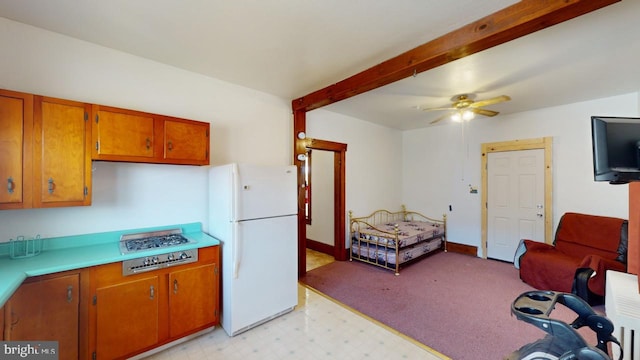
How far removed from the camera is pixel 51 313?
1.62m

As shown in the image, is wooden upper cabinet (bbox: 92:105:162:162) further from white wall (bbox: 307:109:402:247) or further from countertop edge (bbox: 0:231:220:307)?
white wall (bbox: 307:109:402:247)

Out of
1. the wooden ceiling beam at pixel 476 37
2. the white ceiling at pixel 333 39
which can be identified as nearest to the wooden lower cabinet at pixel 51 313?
the white ceiling at pixel 333 39

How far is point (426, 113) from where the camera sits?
4270mm

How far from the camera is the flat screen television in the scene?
1.36m

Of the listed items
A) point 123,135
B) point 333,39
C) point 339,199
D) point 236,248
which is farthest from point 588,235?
point 123,135

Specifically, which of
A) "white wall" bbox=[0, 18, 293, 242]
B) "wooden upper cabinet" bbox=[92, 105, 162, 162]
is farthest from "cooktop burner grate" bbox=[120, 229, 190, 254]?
"wooden upper cabinet" bbox=[92, 105, 162, 162]

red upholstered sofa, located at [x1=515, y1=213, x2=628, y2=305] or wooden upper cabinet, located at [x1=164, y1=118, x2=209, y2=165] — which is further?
red upholstered sofa, located at [x1=515, y1=213, x2=628, y2=305]

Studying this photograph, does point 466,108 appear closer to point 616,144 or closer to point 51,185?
point 616,144

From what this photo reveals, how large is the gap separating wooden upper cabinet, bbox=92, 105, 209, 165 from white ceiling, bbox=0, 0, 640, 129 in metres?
0.64

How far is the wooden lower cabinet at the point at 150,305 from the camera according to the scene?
1779 mm

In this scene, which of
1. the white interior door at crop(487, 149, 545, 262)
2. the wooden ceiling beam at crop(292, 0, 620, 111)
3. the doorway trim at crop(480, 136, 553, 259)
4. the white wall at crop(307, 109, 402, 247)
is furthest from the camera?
the white wall at crop(307, 109, 402, 247)

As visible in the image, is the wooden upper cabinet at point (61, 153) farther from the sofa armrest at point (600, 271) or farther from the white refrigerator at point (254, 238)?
the sofa armrest at point (600, 271)

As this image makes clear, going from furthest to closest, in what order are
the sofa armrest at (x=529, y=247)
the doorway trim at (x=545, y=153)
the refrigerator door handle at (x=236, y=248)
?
the doorway trim at (x=545, y=153) < the sofa armrest at (x=529, y=247) < the refrigerator door handle at (x=236, y=248)

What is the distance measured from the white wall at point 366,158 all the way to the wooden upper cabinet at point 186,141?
1784 millimetres
